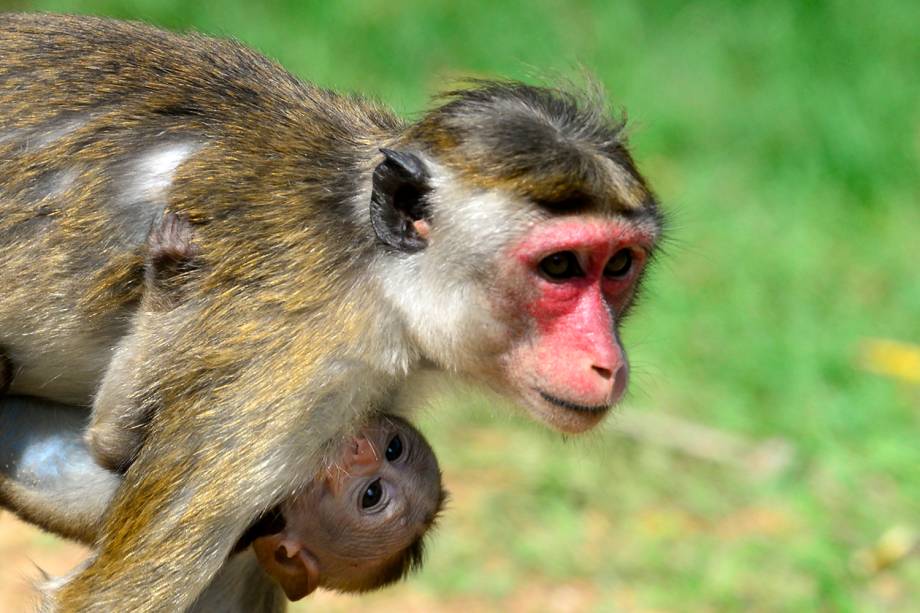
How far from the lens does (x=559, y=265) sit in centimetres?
437

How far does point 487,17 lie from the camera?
12539mm

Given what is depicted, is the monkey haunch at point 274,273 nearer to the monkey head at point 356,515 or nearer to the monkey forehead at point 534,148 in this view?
the monkey forehead at point 534,148

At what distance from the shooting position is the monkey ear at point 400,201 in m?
4.36

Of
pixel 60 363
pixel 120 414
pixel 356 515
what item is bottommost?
pixel 356 515

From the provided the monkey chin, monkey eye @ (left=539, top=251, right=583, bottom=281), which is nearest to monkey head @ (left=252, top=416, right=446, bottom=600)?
the monkey chin

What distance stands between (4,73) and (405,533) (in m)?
1.91

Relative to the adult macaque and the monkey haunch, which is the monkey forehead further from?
the adult macaque

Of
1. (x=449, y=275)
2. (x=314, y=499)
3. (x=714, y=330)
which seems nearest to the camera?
(x=449, y=275)

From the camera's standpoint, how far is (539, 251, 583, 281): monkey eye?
4359mm

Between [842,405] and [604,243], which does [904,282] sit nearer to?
[842,405]

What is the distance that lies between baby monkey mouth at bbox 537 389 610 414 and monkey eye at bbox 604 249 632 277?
0.42 metres

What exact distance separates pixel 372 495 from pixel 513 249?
34.9 inches

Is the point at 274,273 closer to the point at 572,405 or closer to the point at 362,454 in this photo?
the point at 362,454

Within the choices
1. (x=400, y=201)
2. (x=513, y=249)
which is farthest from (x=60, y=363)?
(x=513, y=249)
